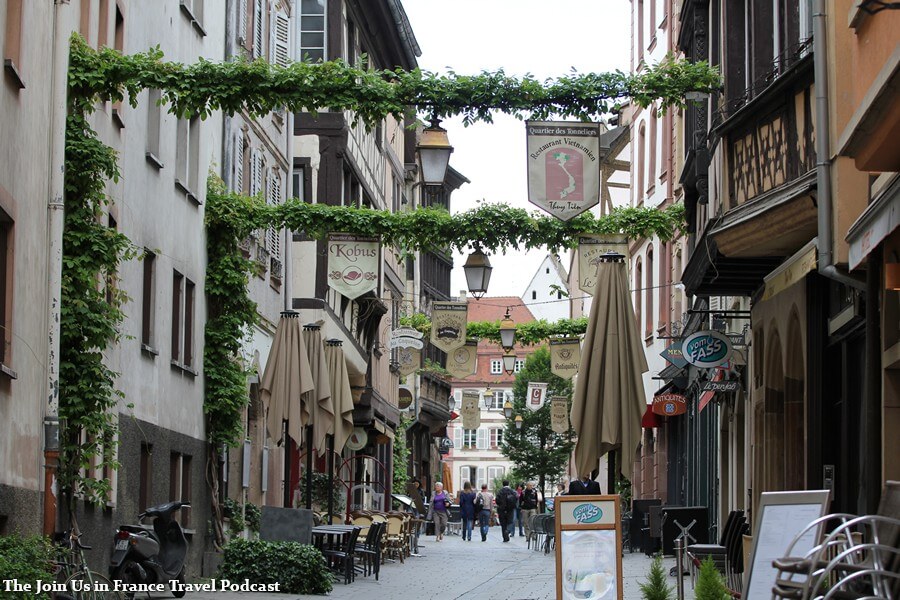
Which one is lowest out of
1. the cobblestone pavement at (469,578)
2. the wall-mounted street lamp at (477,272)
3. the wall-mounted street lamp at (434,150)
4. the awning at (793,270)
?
the cobblestone pavement at (469,578)

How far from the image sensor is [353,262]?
23875mm

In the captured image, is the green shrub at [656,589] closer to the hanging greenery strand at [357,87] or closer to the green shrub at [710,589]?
the green shrub at [710,589]

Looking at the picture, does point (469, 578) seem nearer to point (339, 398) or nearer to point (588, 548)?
point (339, 398)

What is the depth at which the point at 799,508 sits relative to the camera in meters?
10.2

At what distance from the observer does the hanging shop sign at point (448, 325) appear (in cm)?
3752

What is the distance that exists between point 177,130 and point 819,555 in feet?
55.4

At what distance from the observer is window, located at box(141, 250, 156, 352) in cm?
2173

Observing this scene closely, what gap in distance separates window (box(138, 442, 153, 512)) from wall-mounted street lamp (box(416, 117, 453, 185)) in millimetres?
5350

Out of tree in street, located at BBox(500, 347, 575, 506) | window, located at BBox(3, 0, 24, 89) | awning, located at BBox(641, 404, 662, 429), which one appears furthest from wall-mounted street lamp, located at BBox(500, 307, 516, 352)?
tree in street, located at BBox(500, 347, 575, 506)

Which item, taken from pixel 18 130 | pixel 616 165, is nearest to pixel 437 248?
pixel 18 130

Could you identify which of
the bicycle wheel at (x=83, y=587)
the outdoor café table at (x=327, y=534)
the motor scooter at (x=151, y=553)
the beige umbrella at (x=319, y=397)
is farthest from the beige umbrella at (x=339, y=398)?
the bicycle wheel at (x=83, y=587)

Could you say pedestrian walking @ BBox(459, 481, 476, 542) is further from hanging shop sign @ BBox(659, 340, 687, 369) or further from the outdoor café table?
the outdoor café table

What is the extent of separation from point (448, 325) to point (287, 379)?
44.7 ft

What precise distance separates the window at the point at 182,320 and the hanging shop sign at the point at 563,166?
227 inches
